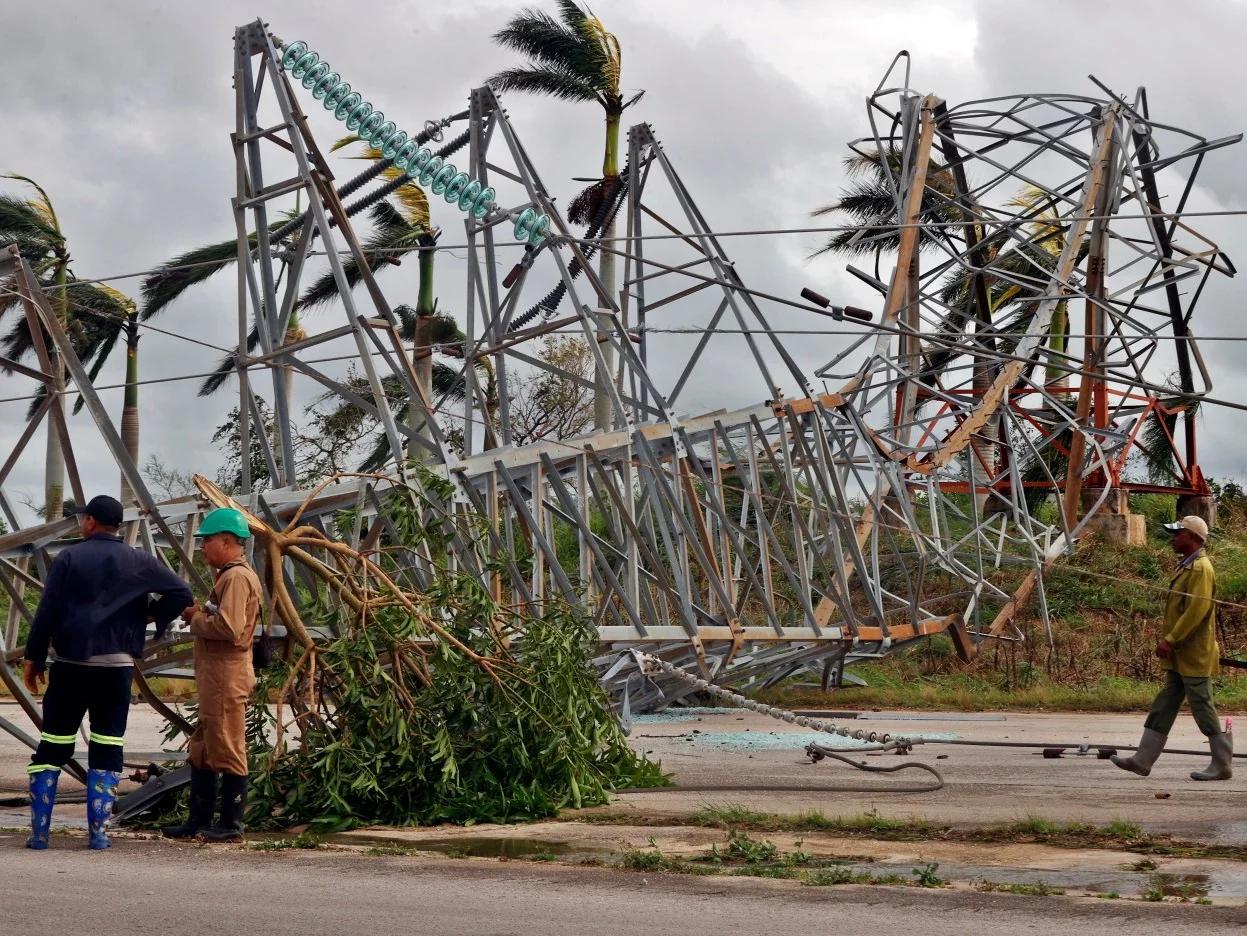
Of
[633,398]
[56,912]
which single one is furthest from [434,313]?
[56,912]

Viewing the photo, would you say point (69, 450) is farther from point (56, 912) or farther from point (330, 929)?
point (330, 929)

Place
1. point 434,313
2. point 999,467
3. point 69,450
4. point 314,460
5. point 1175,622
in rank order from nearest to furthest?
1. point 69,450
2. point 1175,622
3. point 999,467
4. point 434,313
5. point 314,460

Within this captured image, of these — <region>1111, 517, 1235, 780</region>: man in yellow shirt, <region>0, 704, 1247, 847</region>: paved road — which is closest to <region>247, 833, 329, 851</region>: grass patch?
<region>0, 704, 1247, 847</region>: paved road

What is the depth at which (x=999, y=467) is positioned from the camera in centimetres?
3080

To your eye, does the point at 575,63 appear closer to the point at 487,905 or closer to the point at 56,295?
the point at 56,295

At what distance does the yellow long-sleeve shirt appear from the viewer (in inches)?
436

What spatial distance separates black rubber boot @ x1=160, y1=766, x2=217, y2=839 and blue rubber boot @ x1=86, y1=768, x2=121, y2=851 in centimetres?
47

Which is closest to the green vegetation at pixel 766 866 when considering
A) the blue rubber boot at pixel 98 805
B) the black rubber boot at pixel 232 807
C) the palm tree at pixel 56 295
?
the black rubber boot at pixel 232 807

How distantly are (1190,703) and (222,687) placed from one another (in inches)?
269

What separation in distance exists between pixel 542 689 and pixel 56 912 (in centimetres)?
420

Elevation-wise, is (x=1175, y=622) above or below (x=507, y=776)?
above

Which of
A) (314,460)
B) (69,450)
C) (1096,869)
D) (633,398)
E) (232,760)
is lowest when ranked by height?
(1096,869)

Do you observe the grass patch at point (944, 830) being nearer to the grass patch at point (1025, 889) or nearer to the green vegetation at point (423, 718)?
the green vegetation at point (423, 718)

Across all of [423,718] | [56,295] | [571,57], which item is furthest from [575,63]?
[423,718]
